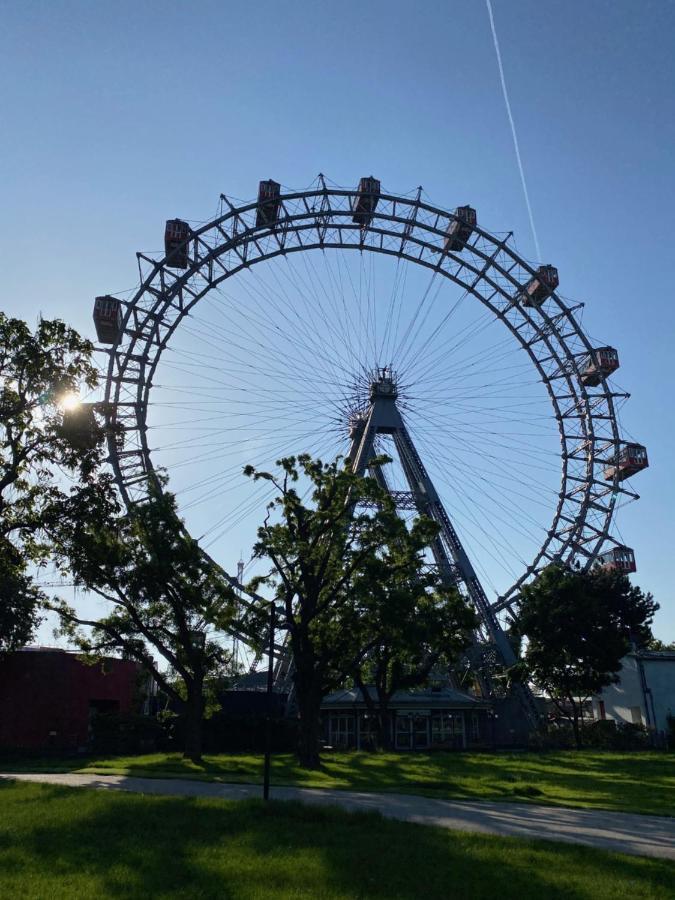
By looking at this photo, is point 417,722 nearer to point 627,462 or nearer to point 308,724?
point 308,724

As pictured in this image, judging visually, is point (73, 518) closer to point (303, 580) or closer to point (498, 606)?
point (303, 580)

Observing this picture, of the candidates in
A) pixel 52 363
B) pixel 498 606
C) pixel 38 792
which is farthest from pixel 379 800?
pixel 498 606

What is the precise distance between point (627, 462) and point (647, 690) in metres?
17.7

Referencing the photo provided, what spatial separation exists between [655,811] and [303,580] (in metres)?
18.0

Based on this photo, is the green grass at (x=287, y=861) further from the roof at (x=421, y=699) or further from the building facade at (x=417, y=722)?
the building facade at (x=417, y=722)

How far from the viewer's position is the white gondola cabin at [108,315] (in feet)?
154

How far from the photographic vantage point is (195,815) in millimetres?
15453

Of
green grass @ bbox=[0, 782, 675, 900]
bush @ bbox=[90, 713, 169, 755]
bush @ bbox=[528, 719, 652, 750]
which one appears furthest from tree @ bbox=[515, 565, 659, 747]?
green grass @ bbox=[0, 782, 675, 900]

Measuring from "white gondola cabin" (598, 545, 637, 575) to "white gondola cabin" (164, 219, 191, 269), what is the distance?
37.5 meters

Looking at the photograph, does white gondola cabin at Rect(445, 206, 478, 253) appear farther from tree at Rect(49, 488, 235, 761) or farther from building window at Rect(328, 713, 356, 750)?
building window at Rect(328, 713, 356, 750)

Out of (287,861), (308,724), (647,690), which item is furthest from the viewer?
(647,690)

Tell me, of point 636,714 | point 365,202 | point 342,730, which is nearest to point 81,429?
point 365,202

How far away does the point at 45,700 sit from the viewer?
139 ft

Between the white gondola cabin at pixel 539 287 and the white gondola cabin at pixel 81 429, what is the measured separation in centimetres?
3826
